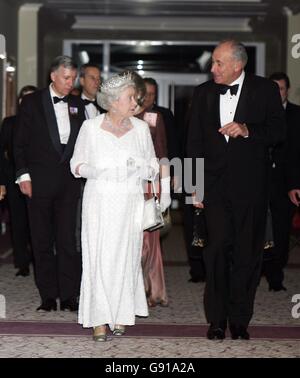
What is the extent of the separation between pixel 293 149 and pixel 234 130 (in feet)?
7.31

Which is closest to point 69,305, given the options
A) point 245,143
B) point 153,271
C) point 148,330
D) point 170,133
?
point 153,271

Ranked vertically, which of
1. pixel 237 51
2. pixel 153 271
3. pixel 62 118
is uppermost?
pixel 237 51

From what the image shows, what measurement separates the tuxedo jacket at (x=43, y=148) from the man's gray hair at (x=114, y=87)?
978mm

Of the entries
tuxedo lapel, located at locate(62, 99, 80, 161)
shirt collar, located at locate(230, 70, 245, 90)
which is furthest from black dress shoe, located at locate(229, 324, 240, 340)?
tuxedo lapel, located at locate(62, 99, 80, 161)

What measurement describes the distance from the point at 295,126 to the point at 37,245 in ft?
8.11

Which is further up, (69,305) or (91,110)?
(91,110)

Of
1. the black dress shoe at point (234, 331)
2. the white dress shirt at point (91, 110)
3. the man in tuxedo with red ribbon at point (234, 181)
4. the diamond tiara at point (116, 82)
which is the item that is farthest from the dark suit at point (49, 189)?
the black dress shoe at point (234, 331)

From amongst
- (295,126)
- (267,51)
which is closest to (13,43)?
(267,51)

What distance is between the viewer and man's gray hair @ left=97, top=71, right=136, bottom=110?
5.14 meters

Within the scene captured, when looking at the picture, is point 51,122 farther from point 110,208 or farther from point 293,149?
point 293,149

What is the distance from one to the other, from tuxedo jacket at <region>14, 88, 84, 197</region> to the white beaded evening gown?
883 mm

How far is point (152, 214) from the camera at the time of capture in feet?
17.4

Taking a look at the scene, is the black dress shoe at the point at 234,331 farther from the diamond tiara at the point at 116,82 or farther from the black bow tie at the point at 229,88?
the diamond tiara at the point at 116,82

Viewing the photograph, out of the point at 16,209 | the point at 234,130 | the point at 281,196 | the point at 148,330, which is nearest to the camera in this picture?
the point at 234,130
